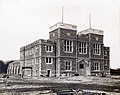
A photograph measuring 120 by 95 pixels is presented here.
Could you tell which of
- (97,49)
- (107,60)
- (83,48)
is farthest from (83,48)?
(107,60)

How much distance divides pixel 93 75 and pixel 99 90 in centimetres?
48

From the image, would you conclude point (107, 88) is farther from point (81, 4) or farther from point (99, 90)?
point (81, 4)

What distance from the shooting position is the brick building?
92.5 inches

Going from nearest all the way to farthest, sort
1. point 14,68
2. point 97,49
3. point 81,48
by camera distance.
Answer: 1. point 14,68
2. point 97,49
3. point 81,48

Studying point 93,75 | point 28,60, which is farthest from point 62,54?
point 28,60

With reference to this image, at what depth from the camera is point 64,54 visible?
313cm

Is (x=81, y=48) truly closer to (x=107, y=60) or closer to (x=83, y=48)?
(x=83, y=48)

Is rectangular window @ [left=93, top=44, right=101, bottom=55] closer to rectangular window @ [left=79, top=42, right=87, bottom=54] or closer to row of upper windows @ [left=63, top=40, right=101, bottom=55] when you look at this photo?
row of upper windows @ [left=63, top=40, right=101, bottom=55]

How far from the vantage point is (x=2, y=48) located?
2.20m

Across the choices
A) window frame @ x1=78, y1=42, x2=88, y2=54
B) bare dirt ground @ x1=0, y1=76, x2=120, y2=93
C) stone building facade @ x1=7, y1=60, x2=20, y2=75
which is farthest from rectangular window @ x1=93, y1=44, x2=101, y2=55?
stone building facade @ x1=7, y1=60, x2=20, y2=75

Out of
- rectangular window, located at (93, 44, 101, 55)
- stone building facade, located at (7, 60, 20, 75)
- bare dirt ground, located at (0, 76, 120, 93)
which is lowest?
bare dirt ground, located at (0, 76, 120, 93)

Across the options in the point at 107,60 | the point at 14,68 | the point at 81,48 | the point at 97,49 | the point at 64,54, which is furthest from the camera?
the point at 64,54

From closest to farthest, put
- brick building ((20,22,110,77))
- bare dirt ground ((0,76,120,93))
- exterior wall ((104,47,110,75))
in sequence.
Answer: bare dirt ground ((0,76,120,93)) < brick building ((20,22,110,77)) < exterior wall ((104,47,110,75))

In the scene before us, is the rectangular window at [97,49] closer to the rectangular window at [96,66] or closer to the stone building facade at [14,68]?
the rectangular window at [96,66]
